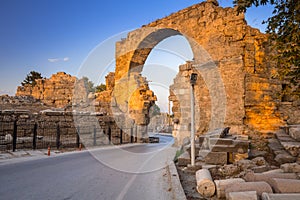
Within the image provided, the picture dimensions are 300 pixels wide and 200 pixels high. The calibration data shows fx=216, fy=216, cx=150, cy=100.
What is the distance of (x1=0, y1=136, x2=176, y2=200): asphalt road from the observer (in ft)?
12.6

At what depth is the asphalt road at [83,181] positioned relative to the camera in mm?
3854

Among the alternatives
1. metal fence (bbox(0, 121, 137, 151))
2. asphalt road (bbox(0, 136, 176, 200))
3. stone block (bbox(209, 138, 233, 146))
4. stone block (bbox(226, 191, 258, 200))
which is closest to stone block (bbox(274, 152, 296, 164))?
stone block (bbox(209, 138, 233, 146))

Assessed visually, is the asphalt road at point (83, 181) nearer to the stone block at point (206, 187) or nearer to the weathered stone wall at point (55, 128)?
the stone block at point (206, 187)

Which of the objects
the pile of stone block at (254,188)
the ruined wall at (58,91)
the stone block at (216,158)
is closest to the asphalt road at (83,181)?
the pile of stone block at (254,188)

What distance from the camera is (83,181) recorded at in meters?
4.69

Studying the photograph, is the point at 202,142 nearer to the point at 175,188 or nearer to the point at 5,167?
the point at 175,188

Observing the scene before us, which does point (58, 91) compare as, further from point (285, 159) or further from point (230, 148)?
point (285, 159)

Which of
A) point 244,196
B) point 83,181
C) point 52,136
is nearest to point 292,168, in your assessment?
point 244,196

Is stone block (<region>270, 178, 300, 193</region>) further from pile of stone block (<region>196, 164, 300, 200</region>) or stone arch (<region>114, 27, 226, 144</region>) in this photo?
stone arch (<region>114, 27, 226, 144</region>)

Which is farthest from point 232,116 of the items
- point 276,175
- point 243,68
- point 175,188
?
point 175,188

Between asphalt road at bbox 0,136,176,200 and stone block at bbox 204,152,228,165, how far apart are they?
1211mm

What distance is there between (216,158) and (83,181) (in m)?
3.40

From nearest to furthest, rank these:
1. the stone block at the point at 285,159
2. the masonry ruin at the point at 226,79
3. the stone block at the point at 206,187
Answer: the stone block at the point at 206,187 → the stone block at the point at 285,159 → the masonry ruin at the point at 226,79

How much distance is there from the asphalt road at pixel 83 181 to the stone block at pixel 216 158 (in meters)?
1.21
